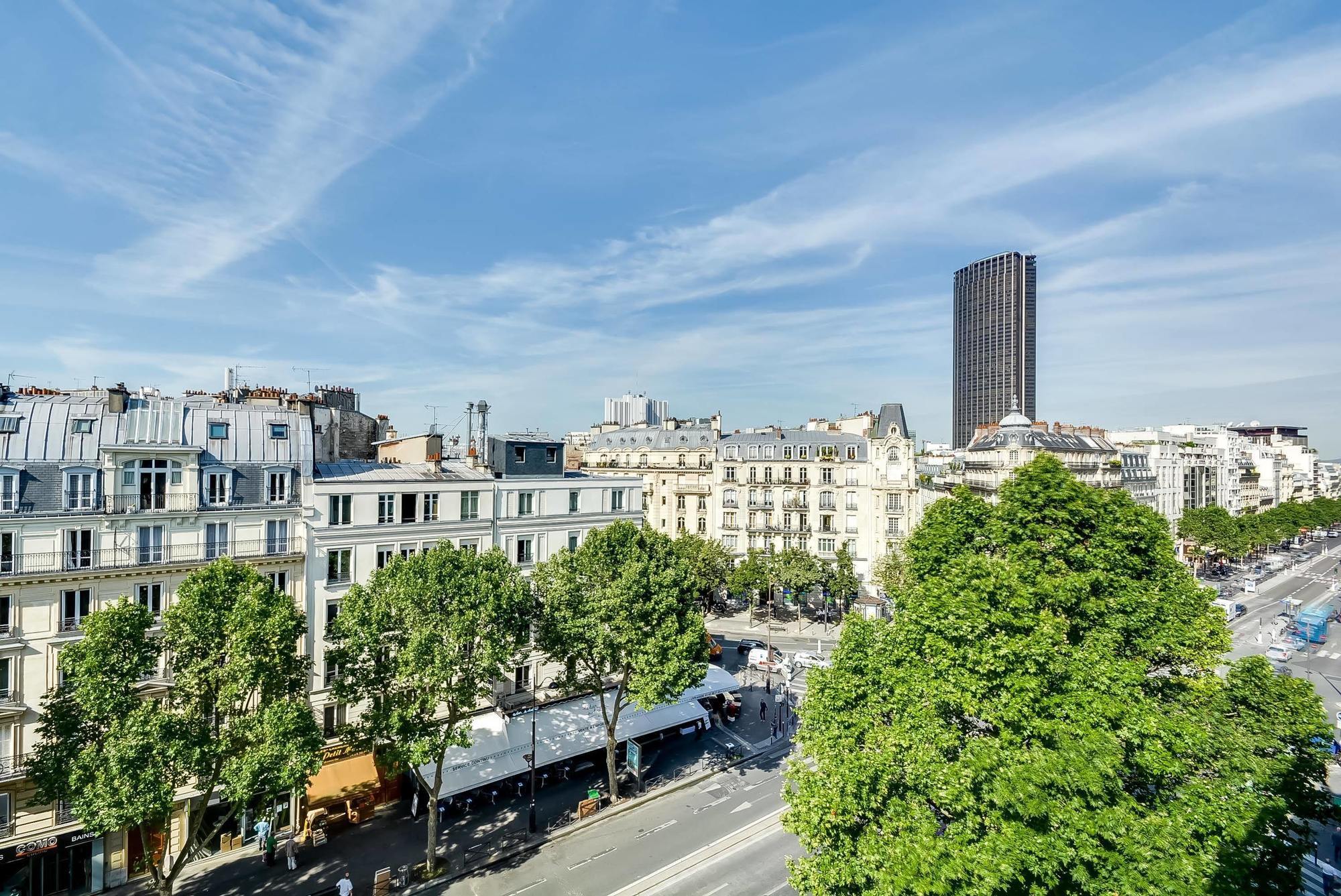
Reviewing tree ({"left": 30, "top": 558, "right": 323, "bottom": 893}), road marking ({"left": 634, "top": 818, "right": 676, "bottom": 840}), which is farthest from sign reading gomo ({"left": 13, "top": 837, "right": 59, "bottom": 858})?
road marking ({"left": 634, "top": 818, "right": 676, "bottom": 840})

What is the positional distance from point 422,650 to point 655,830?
1302cm

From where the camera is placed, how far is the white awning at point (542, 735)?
28562 mm

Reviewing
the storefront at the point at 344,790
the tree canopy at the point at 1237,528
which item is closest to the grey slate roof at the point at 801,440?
the storefront at the point at 344,790

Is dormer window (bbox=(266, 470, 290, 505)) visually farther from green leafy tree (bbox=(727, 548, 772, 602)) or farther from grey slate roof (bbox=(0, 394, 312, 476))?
green leafy tree (bbox=(727, 548, 772, 602))

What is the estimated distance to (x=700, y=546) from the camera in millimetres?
63469

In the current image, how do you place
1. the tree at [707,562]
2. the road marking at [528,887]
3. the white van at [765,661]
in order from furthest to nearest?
the tree at [707,562]
the white van at [765,661]
the road marking at [528,887]

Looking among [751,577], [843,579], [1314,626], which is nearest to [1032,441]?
[843,579]

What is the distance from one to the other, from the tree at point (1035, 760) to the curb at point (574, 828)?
1273 cm

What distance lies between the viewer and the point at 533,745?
1109 inches

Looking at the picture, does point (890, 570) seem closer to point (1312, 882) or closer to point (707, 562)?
point (707, 562)

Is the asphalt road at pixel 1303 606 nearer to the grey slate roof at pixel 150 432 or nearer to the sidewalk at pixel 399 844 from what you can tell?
the sidewalk at pixel 399 844

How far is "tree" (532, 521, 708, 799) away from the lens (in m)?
27.1

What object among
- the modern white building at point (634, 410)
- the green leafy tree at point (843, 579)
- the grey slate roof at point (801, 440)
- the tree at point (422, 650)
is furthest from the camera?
the modern white building at point (634, 410)

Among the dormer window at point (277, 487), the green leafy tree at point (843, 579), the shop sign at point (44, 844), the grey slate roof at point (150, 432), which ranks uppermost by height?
the grey slate roof at point (150, 432)
